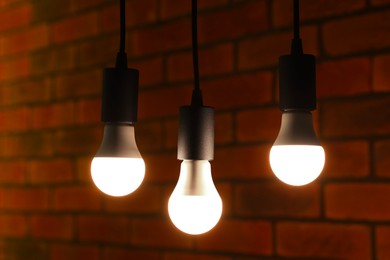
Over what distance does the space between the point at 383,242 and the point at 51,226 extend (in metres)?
1.15

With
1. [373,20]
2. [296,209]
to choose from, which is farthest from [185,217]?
[373,20]

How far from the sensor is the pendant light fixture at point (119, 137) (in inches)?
42.1

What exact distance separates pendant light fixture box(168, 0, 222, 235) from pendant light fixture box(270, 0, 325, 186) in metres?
0.11

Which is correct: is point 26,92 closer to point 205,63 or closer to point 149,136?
point 149,136


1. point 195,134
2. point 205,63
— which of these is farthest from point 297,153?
point 205,63

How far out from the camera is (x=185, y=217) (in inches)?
38.7

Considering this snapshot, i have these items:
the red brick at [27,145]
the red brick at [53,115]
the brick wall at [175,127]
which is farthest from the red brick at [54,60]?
the red brick at [27,145]

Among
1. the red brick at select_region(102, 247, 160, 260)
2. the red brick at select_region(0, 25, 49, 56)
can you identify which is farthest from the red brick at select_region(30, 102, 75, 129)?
the red brick at select_region(102, 247, 160, 260)

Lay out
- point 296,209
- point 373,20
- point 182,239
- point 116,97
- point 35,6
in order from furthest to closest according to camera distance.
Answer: point 35,6 < point 182,239 < point 296,209 < point 373,20 < point 116,97

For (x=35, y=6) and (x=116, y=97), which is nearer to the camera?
(x=116, y=97)

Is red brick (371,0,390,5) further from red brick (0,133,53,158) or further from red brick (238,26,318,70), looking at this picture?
red brick (0,133,53,158)

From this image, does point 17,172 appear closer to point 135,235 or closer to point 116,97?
point 135,235

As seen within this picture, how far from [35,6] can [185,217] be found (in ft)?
4.89

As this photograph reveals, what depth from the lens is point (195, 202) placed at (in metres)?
0.99
